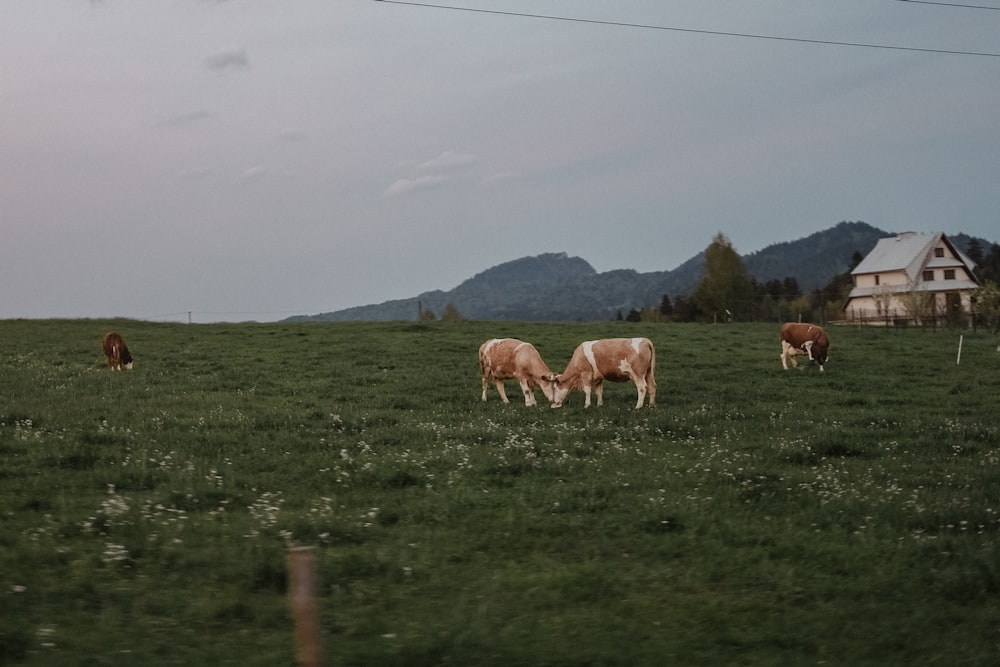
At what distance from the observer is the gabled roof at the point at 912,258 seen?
9544 centimetres

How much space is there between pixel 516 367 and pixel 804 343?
14070 mm

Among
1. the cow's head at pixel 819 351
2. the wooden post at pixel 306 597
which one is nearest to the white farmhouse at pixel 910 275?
the cow's head at pixel 819 351

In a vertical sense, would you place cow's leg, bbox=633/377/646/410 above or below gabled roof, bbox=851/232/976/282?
below

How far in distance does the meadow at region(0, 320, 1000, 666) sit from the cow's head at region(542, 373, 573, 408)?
349 mm

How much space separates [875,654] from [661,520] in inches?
140

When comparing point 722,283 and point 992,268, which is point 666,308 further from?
point 992,268

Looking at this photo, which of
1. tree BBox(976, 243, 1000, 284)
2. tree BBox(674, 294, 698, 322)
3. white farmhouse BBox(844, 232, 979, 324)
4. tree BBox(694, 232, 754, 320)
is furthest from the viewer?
tree BBox(976, 243, 1000, 284)

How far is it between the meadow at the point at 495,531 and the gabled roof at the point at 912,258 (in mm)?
81509

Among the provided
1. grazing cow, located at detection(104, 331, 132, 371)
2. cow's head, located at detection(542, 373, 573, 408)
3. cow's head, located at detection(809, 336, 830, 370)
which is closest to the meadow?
cow's head, located at detection(542, 373, 573, 408)

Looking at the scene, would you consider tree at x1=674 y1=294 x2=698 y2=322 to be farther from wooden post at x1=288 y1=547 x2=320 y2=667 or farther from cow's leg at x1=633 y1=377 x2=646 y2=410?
wooden post at x1=288 y1=547 x2=320 y2=667

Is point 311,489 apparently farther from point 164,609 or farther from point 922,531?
point 922,531

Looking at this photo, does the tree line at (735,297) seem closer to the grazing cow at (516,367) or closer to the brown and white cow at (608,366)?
the brown and white cow at (608,366)

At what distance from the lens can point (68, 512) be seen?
9.49 metres

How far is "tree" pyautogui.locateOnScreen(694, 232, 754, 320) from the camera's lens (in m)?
105
